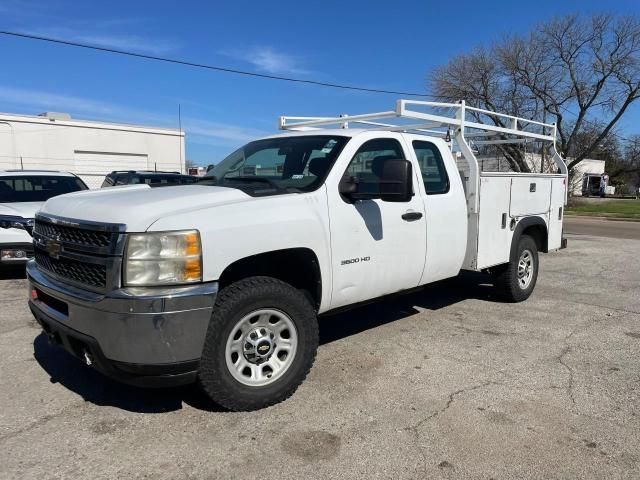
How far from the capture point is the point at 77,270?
3.37 metres

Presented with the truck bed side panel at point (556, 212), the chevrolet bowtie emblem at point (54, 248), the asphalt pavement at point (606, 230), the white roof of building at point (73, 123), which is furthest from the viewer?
the white roof of building at point (73, 123)

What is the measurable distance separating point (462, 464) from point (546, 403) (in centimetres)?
114

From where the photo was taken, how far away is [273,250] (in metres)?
3.57

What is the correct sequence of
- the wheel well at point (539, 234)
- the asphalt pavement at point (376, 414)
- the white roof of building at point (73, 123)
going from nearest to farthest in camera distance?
the asphalt pavement at point (376, 414), the wheel well at point (539, 234), the white roof of building at point (73, 123)

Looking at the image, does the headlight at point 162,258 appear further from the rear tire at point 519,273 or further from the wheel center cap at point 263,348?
the rear tire at point 519,273

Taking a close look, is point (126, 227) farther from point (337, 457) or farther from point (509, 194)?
point (509, 194)

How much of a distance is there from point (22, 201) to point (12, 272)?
44.5 inches

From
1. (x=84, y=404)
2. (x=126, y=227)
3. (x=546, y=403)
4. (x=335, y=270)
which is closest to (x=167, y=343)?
A: (x=126, y=227)

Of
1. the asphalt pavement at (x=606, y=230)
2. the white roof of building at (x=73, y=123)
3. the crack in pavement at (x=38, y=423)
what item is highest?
the white roof of building at (x=73, y=123)

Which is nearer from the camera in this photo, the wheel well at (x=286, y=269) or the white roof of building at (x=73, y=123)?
the wheel well at (x=286, y=269)

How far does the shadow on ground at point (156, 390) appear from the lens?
372cm

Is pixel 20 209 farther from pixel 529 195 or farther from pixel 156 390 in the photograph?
pixel 529 195

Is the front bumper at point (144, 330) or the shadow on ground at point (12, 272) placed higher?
the front bumper at point (144, 330)

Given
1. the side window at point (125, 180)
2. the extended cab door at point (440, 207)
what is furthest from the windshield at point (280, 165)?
the side window at point (125, 180)
